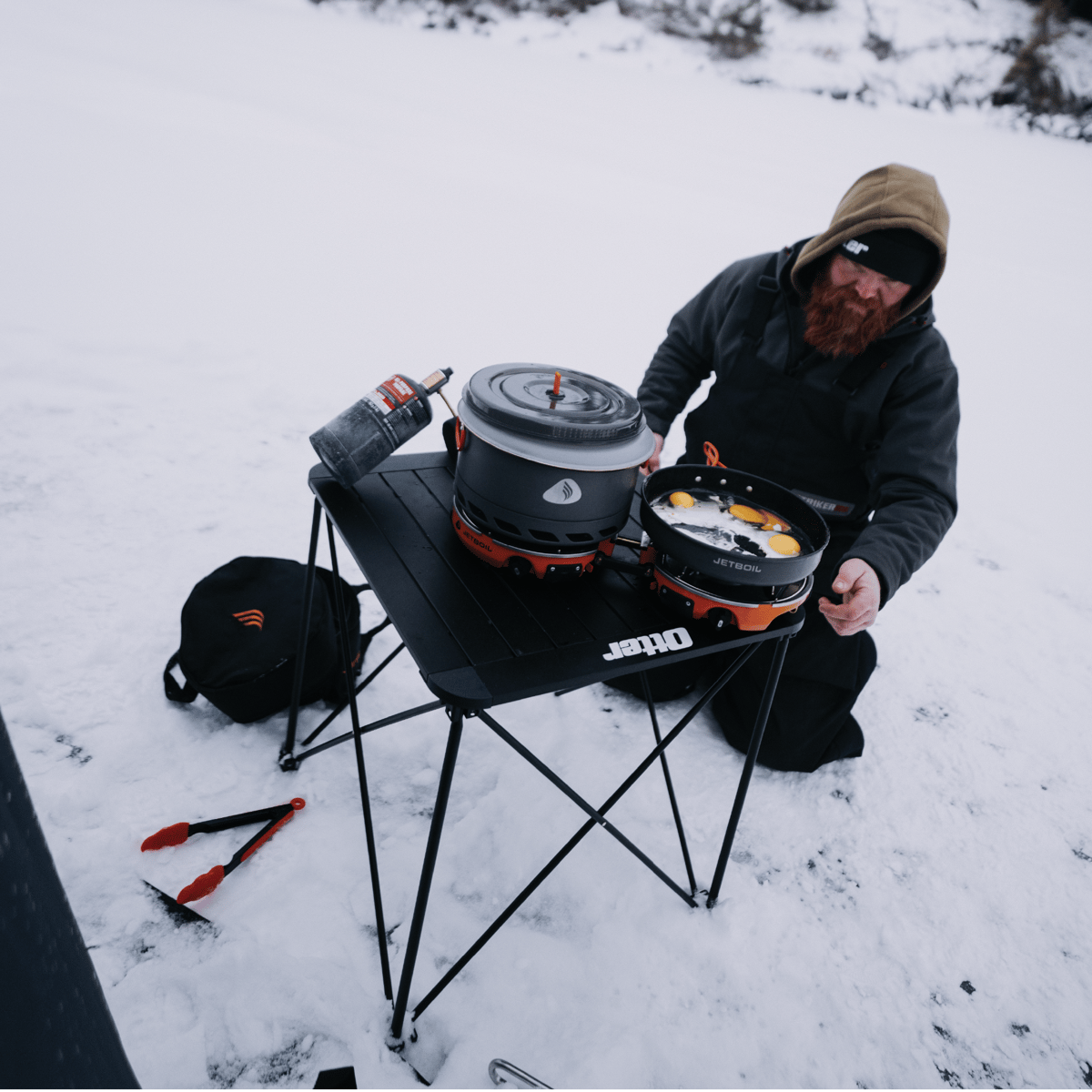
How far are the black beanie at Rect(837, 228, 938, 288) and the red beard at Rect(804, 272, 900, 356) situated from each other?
0.08 meters

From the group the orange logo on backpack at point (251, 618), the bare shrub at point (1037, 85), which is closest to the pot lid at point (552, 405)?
the orange logo on backpack at point (251, 618)

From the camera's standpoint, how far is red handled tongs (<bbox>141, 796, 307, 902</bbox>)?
57.7 inches

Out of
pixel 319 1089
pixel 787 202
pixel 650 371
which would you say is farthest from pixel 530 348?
pixel 787 202

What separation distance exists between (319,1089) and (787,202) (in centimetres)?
899

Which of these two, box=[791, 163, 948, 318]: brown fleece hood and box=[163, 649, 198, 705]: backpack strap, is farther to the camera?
box=[163, 649, 198, 705]: backpack strap

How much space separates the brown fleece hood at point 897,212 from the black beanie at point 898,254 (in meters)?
0.02

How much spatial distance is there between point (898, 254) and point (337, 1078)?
2.16 m

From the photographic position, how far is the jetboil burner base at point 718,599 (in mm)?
1170

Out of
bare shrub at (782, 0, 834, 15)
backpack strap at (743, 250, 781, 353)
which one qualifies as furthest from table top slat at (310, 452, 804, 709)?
bare shrub at (782, 0, 834, 15)

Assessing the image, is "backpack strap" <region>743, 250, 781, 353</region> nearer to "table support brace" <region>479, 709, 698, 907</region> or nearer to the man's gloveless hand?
the man's gloveless hand

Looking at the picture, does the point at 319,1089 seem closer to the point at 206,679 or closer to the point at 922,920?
the point at 206,679

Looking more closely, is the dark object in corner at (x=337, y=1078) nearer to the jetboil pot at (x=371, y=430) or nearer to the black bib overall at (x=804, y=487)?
the jetboil pot at (x=371, y=430)

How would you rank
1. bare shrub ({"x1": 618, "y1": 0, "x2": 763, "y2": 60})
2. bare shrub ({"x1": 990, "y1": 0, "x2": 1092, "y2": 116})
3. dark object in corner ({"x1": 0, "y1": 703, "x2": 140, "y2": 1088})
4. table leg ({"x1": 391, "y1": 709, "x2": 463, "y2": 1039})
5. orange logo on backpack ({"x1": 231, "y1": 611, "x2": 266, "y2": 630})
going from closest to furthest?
dark object in corner ({"x1": 0, "y1": 703, "x2": 140, "y2": 1088}) → table leg ({"x1": 391, "y1": 709, "x2": 463, "y2": 1039}) → orange logo on backpack ({"x1": 231, "y1": 611, "x2": 266, "y2": 630}) → bare shrub ({"x1": 990, "y1": 0, "x2": 1092, "y2": 116}) → bare shrub ({"x1": 618, "y1": 0, "x2": 763, "y2": 60})

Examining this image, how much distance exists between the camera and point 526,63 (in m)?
11.2
